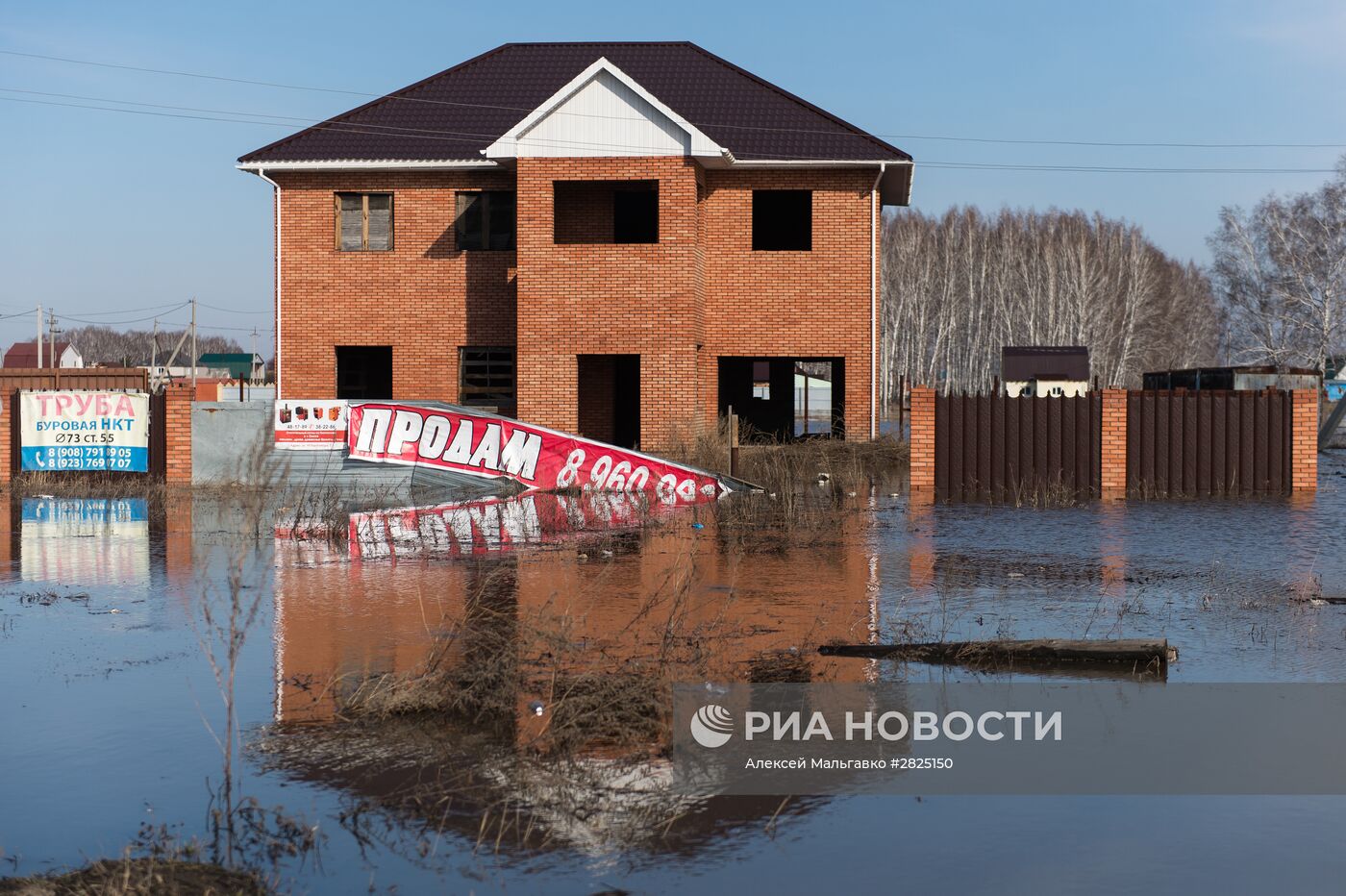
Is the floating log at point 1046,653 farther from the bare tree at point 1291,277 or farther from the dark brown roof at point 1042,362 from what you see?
the bare tree at point 1291,277

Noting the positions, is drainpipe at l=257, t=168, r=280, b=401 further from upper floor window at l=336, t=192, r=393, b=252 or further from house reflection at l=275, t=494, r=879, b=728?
house reflection at l=275, t=494, r=879, b=728

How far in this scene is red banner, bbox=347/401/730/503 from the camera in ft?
69.0

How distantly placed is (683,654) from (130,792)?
3370 millimetres

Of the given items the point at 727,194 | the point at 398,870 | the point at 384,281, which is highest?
the point at 727,194

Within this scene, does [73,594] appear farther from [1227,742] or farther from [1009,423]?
[1009,423]

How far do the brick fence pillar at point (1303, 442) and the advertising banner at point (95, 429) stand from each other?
19.0 meters

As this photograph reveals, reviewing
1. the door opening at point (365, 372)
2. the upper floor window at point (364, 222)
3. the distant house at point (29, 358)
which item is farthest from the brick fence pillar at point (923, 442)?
the distant house at point (29, 358)

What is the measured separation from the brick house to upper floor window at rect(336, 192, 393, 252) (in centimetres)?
4

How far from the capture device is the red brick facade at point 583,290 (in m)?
25.9

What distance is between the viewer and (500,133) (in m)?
28.0

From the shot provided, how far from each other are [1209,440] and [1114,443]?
1460 millimetres

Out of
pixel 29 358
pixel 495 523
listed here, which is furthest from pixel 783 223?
pixel 29 358

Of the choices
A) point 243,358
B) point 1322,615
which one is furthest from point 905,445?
point 243,358

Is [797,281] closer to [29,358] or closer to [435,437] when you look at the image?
[435,437]
